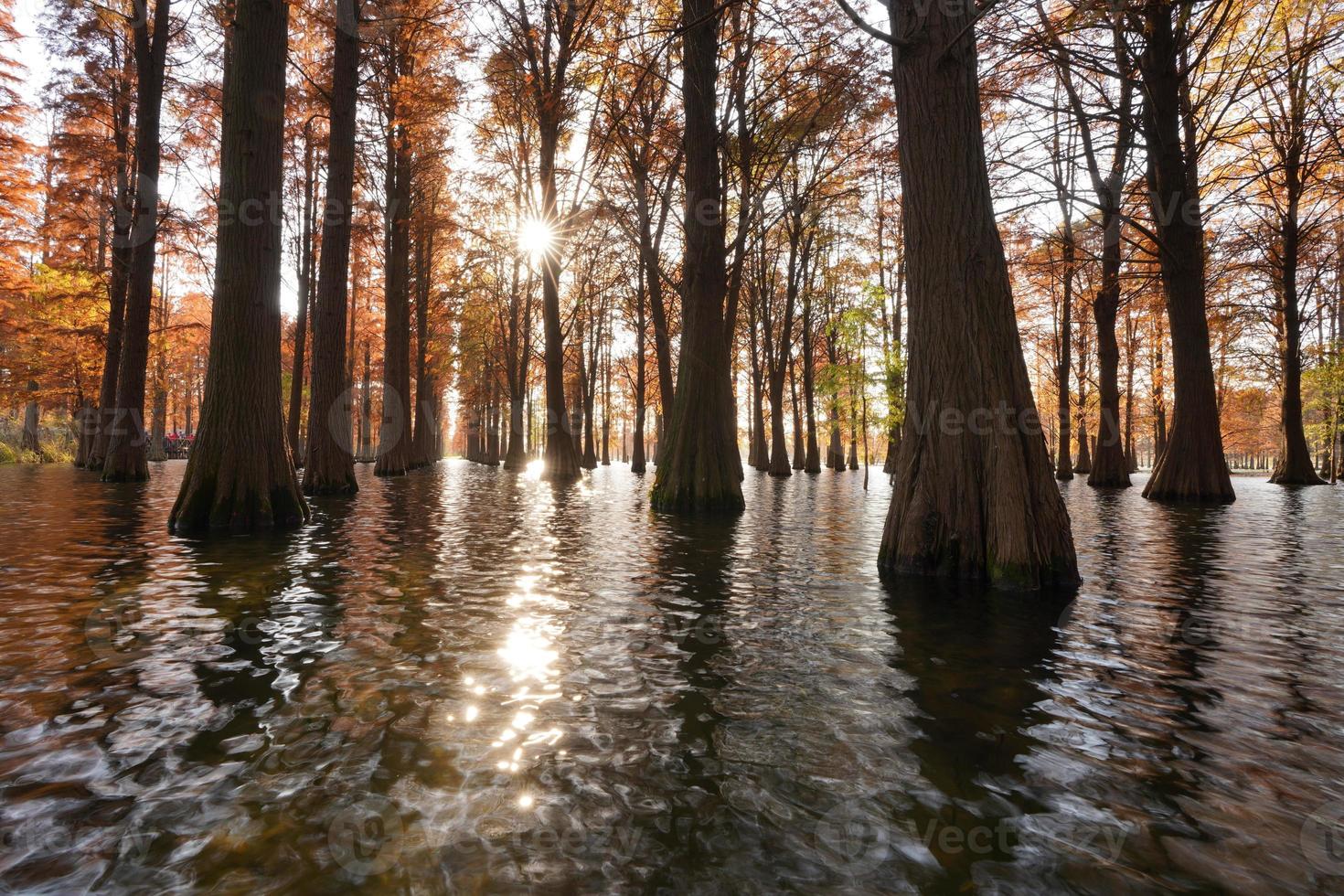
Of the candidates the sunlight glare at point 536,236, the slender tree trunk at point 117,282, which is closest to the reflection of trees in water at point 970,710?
the sunlight glare at point 536,236

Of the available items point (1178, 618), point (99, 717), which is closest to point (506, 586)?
point (99, 717)

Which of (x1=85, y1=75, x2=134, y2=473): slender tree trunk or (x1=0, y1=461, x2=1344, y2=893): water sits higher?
(x1=85, y1=75, x2=134, y2=473): slender tree trunk

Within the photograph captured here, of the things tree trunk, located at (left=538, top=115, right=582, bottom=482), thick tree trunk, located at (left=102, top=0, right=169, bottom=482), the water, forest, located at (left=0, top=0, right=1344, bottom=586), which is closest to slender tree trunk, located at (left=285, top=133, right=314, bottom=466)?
forest, located at (left=0, top=0, right=1344, bottom=586)

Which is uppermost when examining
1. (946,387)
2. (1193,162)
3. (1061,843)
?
(1193,162)

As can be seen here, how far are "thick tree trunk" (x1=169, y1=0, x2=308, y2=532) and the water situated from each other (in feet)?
8.81

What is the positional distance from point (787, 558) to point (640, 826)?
5342mm

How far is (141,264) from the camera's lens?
1716 centimetres

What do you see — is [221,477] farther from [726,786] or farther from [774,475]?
[774,475]

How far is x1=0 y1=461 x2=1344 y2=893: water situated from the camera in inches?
70.2

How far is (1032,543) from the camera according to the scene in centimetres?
538

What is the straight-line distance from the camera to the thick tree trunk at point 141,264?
54.0 ft

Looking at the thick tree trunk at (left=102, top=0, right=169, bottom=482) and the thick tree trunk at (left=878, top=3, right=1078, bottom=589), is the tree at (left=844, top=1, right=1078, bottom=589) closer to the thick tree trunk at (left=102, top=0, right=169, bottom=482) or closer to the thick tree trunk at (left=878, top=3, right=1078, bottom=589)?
the thick tree trunk at (left=878, top=3, right=1078, bottom=589)

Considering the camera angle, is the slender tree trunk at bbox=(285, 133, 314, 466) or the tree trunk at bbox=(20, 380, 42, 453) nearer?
the slender tree trunk at bbox=(285, 133, 314, 466)

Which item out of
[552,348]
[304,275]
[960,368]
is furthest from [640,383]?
[960,368]
